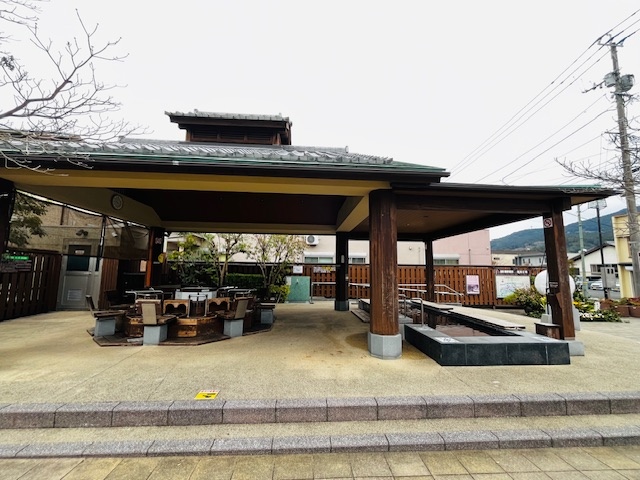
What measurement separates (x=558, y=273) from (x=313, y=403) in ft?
15.5

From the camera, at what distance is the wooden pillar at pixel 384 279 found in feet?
13.6

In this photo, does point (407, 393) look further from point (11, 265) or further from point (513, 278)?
point (513, 278)

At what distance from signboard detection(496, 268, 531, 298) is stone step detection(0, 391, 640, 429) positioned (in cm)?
964

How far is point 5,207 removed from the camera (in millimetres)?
4285

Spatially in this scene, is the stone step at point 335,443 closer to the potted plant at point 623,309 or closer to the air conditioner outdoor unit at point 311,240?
the potted plant at point 623,309

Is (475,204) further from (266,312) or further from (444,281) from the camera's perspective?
(444,281)

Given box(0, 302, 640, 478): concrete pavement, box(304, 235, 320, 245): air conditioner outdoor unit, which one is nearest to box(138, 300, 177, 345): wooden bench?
box(0, 302, 640, 478): concrete pavement

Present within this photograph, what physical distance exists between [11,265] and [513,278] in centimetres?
1545

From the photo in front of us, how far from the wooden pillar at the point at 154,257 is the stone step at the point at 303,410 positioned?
579 cm

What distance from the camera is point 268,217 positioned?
26.5 feet

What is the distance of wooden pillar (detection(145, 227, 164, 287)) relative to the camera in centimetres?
797

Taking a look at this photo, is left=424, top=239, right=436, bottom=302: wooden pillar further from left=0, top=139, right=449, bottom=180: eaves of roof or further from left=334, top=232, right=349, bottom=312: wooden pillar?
left=0, top=139, right=449, bottom=180: eaves of roof

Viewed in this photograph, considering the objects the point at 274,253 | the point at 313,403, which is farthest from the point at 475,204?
the point at 274,253

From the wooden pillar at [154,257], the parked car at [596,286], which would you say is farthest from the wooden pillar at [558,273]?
the parked car at [596,286]
